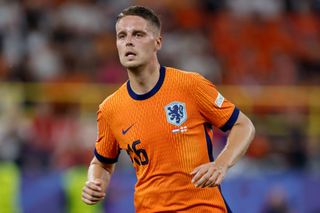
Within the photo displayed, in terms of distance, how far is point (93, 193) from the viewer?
257 inches

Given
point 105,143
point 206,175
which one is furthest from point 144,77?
point 206,175

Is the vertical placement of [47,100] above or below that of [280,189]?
above

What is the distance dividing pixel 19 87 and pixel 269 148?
12.2 feet

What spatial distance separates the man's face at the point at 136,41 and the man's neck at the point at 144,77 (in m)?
0.06

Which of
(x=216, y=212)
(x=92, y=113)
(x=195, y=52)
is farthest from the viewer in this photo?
(x=195, y=52)

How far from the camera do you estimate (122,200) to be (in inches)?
488

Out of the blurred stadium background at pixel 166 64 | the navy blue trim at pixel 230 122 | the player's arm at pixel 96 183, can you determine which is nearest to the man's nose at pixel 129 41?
the navy blue trim at pixel 230 122

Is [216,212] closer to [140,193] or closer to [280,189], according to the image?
[140,193]

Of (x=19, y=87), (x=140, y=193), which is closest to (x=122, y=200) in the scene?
(x=19, y=87)

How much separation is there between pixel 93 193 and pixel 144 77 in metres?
0.85

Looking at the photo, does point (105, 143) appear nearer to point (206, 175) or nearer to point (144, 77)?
point (144, 77)

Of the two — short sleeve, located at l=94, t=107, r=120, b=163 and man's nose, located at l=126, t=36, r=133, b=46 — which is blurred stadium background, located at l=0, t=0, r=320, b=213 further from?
man's nose, located at l=126, t=36, r=133, b=46

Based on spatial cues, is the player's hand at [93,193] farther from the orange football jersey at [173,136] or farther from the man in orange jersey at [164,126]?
the orange football jersey at [173,136]

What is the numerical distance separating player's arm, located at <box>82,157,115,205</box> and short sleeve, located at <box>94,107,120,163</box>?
0.19 feet
